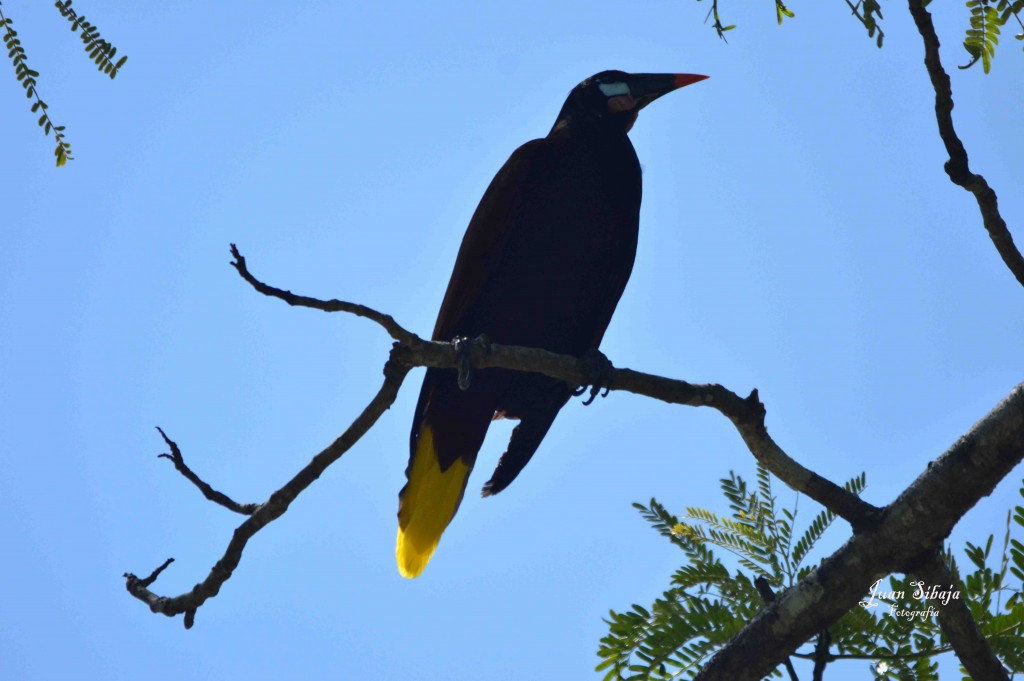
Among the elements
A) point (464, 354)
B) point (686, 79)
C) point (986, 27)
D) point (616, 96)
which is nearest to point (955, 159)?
point (986, 27)

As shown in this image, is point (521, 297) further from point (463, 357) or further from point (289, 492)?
point (289, 492)

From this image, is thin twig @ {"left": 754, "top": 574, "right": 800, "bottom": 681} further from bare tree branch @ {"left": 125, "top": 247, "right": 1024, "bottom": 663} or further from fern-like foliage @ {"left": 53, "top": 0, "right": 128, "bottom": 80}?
fern-like foliage @ {"left": 53, "top": 0, "right": 128, "bottom": 80}

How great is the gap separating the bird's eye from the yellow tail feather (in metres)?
1.79

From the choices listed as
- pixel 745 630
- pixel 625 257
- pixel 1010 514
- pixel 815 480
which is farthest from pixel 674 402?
pixel 625 257

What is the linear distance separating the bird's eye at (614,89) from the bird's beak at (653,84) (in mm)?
28

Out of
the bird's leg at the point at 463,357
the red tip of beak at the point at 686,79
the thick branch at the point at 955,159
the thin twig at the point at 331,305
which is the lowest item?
the thin twig at the point at 331,305

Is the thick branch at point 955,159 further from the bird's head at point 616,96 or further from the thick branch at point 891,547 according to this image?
the bird's head at point 616,96

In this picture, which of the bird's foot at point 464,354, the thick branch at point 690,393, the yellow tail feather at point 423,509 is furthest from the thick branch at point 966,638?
the yellow tail feather at point 423,509

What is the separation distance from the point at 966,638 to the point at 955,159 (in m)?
1.18

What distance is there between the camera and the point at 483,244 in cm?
367

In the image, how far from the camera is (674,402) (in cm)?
282

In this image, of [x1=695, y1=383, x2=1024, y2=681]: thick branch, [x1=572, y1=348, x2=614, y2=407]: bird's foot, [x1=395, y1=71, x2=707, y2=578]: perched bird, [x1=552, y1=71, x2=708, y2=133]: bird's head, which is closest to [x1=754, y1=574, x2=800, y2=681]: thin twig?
[x1=695, y1=383, x2=1024, y2=681]: thick branch

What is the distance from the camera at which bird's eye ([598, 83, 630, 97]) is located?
14.5ft

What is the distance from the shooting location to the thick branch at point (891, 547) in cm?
240
